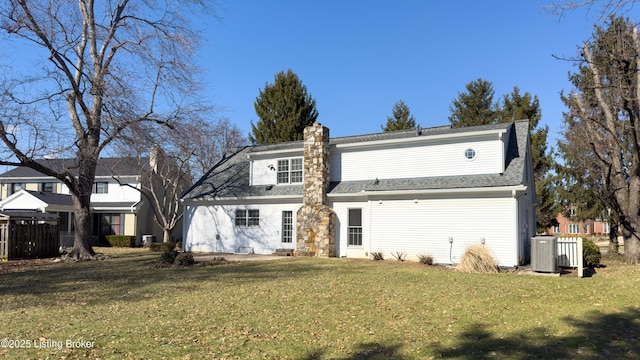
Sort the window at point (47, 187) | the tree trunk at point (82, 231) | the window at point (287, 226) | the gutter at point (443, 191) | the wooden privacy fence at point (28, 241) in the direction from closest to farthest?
the gutter at point (443, 191) < the wooden privacy fence at point (28, 241) < the tree trunk at point (82, 231) < the window at point (287, 226) < the window at point (47, 187)

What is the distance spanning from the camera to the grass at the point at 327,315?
6262 millimetres

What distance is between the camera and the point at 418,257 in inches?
700

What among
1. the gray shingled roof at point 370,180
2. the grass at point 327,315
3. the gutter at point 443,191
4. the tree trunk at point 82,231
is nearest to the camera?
the grass at point 327,315

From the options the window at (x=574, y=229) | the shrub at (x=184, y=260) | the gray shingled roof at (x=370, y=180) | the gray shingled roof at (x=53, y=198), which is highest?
the gray shingled roof at (x=370, y=180)

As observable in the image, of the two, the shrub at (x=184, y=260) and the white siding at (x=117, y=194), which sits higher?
the white siding at (x=117, y=194)

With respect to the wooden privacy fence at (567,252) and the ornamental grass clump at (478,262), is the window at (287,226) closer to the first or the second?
the ornamental grass clump at (478,262)

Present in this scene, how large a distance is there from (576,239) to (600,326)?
8.19 m

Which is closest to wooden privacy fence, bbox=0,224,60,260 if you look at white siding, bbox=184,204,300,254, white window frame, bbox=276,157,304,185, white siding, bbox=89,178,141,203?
white siding, bbox=184,204,300,254

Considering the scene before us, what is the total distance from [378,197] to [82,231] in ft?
44.5

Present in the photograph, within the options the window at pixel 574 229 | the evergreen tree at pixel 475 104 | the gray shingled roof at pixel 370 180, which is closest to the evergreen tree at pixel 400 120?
the evergreen tree at pixel 475 104

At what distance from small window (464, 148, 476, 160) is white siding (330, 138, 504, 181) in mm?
90

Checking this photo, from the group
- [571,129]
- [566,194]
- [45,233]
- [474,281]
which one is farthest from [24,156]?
[566,194]

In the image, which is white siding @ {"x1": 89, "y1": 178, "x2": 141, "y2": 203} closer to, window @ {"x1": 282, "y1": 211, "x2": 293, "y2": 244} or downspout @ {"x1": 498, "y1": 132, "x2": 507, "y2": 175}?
window @ {"x1": 282, "y1": 211, "x2": 293, "y2": 244}

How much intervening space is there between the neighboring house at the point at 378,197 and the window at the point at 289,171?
51mm
